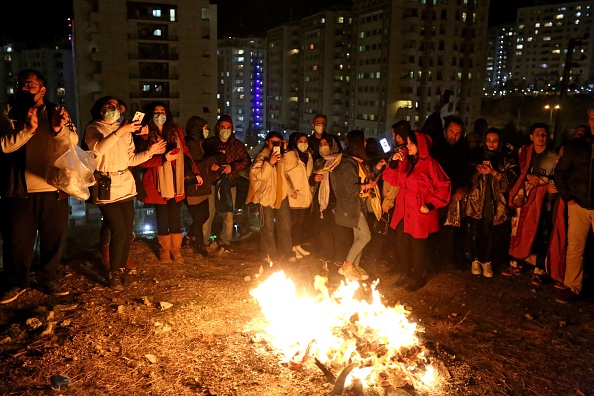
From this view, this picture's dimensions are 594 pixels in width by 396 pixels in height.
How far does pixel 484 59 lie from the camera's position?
72.3 m

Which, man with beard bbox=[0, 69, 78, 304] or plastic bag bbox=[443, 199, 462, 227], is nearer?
man with beard bbox=[0, 69, 78, 304]

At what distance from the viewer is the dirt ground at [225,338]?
4.38 m

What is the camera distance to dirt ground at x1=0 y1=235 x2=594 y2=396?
4375 mm

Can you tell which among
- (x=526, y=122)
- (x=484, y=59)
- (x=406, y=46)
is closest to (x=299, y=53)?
(x=406, y=46)

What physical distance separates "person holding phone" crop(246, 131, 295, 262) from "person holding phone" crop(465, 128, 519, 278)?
2.80 m

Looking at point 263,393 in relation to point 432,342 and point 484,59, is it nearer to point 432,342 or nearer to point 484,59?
point 432,342

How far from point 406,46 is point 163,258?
6926cm

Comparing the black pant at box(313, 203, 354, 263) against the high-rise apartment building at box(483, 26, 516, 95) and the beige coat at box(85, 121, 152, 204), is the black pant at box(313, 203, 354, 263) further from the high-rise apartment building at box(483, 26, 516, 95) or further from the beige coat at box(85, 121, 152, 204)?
the high-rise apartment building at box(483, 26, 516, 95)

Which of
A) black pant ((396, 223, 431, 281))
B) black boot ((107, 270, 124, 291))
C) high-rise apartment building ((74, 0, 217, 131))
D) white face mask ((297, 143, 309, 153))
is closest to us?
black boot ((107, 270, 124, 291))

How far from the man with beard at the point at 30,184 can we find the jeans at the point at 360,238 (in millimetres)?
3944

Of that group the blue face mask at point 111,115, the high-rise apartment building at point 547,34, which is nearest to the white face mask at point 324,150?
the blue face mask at point 111,115

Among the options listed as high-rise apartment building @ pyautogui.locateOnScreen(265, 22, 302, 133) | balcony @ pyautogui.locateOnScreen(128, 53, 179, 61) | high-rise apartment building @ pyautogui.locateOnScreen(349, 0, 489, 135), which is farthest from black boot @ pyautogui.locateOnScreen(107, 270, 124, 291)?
high-rise apartment building @ pyautogui.locateOnScreen(265, 22, 302, 133)

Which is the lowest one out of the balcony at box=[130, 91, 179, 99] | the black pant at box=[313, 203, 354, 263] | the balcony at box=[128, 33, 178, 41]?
the black pant at box=[313, 203, 354, 263]

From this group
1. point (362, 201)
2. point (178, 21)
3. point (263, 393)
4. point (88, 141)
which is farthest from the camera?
point (178, 21)
